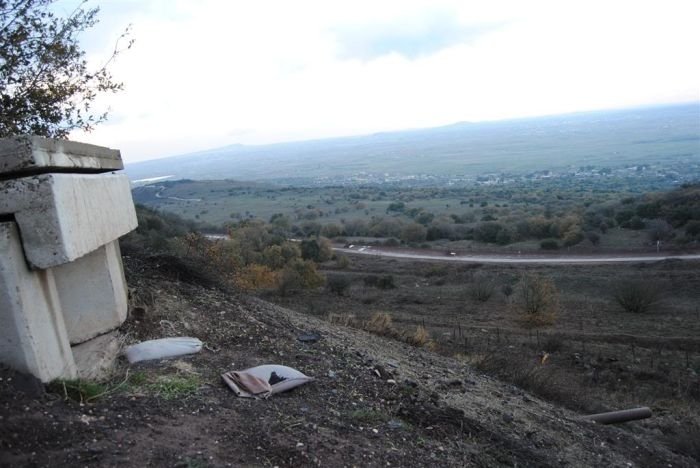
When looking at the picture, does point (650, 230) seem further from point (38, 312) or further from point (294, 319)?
point (38, 312)

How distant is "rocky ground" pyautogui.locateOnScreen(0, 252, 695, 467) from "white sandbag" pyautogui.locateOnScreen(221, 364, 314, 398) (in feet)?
0.34

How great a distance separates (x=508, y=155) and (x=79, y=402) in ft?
632

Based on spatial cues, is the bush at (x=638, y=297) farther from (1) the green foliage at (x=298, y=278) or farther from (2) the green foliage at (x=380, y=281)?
(1) the green foliage at (x=298, y=278)

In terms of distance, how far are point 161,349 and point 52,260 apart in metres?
1.82

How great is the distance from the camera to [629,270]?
28422 mm

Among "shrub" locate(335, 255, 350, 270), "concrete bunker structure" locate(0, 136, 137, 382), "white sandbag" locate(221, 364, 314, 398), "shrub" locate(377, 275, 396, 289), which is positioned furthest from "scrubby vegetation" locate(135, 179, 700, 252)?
"concrete bunker structure" locate(0, 136, 137, 382)

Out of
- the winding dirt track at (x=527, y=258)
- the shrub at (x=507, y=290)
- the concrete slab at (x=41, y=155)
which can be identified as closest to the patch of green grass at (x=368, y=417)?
the concrete slab at (x=41, y=155)

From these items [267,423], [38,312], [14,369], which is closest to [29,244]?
[38,312]

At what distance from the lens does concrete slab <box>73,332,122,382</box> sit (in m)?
4.73

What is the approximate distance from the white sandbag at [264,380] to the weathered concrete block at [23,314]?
1.47 meters

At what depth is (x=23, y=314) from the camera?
3.77 m

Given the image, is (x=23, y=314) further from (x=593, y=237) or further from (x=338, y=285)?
(x=593, y=237)

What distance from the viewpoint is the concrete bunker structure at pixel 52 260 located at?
3.78 metres

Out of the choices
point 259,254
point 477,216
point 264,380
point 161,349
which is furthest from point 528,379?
point 477,216
